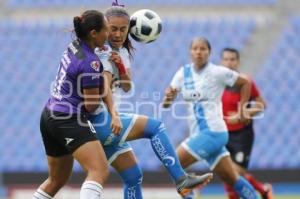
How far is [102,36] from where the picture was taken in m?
5.80

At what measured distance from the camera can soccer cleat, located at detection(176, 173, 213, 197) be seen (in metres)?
6.19

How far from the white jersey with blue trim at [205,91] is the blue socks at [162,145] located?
5.98 ft

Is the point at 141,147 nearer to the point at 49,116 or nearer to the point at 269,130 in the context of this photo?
the point at 269,130

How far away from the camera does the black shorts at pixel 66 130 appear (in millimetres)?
5676

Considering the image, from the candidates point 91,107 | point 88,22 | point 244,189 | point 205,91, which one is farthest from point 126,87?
point 244,189

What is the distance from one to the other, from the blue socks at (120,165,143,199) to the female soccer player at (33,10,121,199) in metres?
0.69

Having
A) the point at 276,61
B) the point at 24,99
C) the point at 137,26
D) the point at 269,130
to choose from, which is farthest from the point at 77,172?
the point at 137,26

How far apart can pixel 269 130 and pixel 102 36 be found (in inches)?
328

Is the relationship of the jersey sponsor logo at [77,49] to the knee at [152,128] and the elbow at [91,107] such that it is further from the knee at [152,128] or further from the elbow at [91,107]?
the knee at [152,128]

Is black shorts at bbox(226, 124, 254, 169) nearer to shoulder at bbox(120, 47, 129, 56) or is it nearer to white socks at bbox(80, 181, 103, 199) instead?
shoulder at bbox(120, 47, 129, 56)

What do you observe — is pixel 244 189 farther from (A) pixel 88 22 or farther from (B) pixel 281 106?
(B) pixel 281 106

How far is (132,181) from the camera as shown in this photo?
255 inches

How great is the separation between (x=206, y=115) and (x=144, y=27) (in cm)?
176

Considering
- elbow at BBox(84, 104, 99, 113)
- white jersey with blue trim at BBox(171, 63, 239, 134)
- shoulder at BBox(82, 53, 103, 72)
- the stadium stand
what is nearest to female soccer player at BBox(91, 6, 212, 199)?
elbow at BBox(84, 104, 99, 113)
